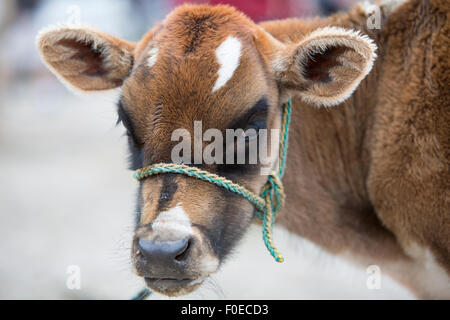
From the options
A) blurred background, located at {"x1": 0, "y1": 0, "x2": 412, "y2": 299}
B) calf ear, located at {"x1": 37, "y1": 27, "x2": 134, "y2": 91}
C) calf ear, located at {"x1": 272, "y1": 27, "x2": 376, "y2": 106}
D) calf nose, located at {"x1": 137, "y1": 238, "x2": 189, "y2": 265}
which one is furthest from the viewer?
blurred background, located at {"x1": 0, "y1": 0, "x2": 412, "y2": 299}

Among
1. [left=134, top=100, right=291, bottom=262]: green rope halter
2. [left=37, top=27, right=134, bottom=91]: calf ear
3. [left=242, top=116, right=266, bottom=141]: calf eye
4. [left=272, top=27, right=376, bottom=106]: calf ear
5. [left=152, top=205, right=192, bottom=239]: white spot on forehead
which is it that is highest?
[left=37, top=27, right=134, bottom=91]: calf ear

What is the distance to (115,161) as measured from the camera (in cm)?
1324

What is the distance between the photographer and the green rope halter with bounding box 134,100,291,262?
359cm

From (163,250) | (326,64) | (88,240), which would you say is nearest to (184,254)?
(163,250)

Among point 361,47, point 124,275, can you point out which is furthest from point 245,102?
point 124,275

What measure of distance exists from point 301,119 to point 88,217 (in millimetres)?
6209

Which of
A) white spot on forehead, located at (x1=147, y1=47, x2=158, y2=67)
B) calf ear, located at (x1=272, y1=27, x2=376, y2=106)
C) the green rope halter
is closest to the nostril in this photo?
the green rope halter

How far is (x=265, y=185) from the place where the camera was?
416 cm

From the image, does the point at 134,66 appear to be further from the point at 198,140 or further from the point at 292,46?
the point at 292,46

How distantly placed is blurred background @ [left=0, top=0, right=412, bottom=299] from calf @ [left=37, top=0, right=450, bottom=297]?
0.38 meters

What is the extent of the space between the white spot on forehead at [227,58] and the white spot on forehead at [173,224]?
92cm

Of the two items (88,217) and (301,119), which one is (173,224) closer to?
(301,119)

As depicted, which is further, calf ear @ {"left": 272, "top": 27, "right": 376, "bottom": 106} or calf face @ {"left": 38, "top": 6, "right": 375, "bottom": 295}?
calf ear @ {"left": 272, "top": 27, "right": 376, "bottom": 106}

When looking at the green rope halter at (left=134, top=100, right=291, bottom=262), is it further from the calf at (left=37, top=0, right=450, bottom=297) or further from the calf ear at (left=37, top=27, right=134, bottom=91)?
the calf ear at (left=37, top=27, right=134, bottom=91)
